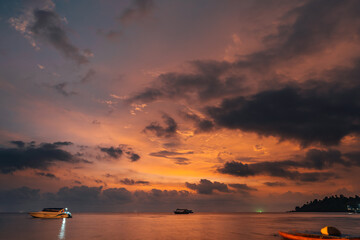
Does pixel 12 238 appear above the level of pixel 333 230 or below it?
below

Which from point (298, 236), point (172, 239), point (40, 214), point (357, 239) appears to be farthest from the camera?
point (40, 214)

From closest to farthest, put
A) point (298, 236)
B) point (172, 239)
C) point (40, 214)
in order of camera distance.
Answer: point (298, 236)
point (172, 239)
point (40, 214)

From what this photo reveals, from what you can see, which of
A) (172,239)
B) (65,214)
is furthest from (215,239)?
(65,214)

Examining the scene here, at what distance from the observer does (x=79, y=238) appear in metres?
73.6

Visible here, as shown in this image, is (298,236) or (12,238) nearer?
(298,236)

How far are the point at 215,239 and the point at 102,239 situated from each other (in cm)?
3157

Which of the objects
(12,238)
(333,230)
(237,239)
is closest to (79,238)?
(12,238)

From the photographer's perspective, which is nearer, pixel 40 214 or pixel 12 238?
pixel 12 238

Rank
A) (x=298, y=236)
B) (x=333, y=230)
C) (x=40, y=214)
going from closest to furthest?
(x=333, y=230) < (x=298, y=236) < (x=40, y=214)

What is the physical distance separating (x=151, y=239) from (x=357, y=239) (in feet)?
160

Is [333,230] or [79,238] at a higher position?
[333,230]

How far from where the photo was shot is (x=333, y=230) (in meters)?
56.9

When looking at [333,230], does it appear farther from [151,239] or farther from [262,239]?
[151,239]

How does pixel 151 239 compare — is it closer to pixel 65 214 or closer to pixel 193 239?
pixel 193 239
